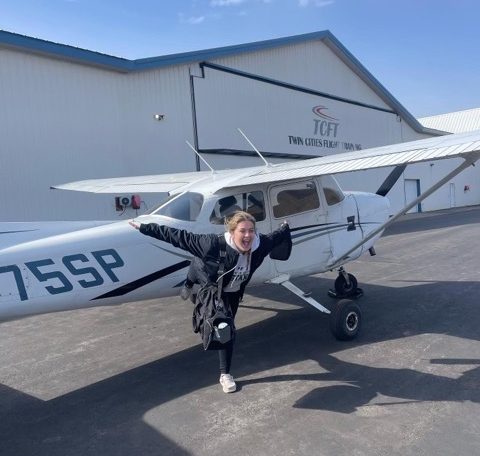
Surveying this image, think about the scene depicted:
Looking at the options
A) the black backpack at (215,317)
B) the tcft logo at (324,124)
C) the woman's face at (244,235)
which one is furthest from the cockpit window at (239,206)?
the tcft logo at (324,124)

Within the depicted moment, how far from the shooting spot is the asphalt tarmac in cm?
343

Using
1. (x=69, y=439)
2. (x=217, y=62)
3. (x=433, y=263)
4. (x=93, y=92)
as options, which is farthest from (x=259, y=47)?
(x=69, y=439)

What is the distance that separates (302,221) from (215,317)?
2.28 meters

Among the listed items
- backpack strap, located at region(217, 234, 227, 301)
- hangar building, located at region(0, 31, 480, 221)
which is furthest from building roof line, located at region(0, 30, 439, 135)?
backpack strap, located at region(217, 234, 227, 301)

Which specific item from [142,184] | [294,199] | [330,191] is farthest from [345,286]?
[142,184]

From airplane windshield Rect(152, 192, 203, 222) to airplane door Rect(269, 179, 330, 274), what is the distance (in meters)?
0.96

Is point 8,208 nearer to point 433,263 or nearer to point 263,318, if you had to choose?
point 263,318

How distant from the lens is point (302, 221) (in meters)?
5.92

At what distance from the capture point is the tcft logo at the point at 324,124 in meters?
22.0

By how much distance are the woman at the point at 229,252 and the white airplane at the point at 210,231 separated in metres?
0.71

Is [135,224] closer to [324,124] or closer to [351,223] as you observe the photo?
[351,223]

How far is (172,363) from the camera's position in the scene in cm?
505

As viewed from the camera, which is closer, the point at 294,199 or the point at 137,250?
the point at 137,250

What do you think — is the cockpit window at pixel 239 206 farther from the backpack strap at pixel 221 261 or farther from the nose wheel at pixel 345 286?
the nose wheel at pixel 345 286
